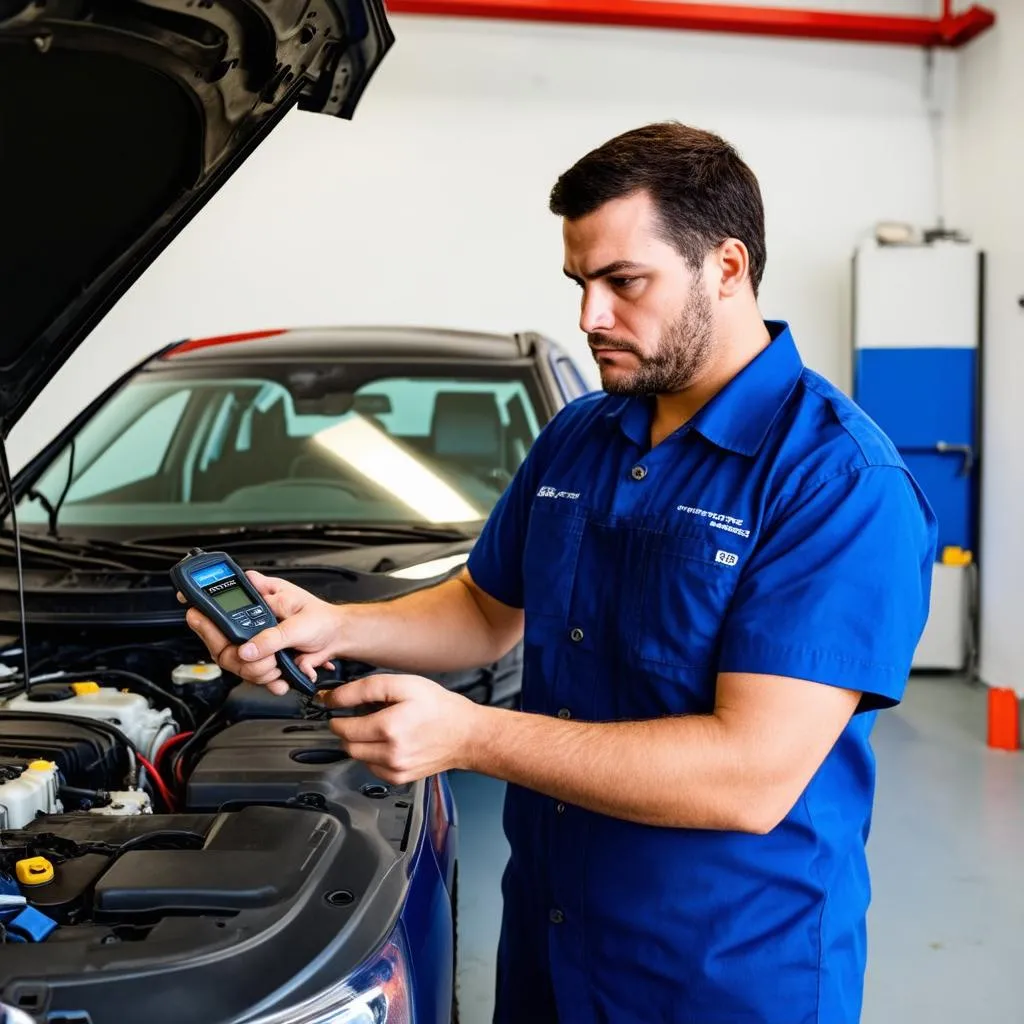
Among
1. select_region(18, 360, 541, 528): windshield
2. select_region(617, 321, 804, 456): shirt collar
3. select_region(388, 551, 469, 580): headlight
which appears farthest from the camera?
select_region(18, 360, 541, 528): windshield

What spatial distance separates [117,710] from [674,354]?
113cm

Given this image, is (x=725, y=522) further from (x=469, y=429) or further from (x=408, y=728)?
(x=469, y=429)

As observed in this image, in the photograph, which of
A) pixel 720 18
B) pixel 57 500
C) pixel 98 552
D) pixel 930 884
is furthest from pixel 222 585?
pixel 720 18

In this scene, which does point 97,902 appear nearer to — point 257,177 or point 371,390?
point 371,390

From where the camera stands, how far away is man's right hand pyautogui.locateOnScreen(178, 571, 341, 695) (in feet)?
4.58

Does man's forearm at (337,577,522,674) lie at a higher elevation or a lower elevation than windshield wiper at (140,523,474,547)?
higher

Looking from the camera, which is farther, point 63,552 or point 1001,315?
point 1001,315

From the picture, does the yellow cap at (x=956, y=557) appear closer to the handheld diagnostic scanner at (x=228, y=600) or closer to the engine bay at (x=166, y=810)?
the engine bay at (x=166, y=810)

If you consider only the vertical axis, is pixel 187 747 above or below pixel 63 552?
below

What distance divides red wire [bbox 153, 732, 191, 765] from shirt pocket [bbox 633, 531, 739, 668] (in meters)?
0.95

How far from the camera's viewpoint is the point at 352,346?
3037 millimetres

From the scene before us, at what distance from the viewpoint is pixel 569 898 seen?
138 centimetres

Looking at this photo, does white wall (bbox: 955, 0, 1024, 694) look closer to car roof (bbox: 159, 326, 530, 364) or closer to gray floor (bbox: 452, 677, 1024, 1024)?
gray floor (bbox: 452, 677, 1024, 1024)

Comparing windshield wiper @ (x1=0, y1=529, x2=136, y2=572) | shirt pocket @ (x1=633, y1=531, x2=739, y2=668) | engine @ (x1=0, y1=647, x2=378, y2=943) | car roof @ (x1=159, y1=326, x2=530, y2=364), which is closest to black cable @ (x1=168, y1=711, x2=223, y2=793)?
engine @ (x1=0, y1=647, x2=378, y2=943)
